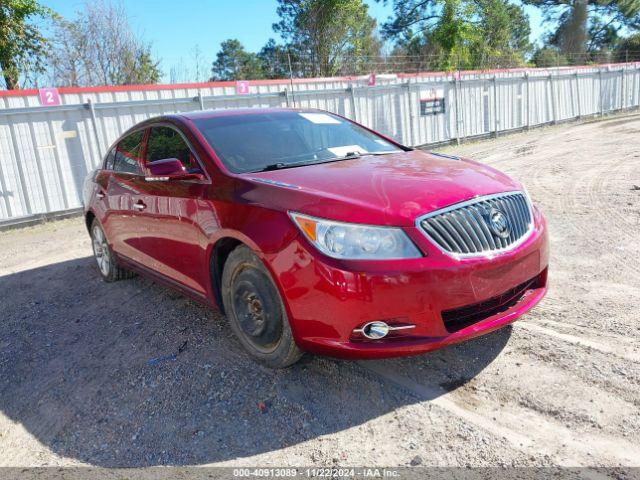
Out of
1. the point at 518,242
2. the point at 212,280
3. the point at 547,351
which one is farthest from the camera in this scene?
the point at 212,280

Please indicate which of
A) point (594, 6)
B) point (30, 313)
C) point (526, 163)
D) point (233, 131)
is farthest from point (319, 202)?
point (594, 6)

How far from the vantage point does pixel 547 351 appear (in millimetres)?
3230

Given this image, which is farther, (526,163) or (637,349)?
(526,163)

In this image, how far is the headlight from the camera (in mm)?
2602

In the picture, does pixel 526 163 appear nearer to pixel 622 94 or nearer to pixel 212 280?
A: pixel 212 280

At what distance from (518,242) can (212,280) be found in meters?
1.97

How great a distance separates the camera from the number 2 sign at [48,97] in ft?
32.6

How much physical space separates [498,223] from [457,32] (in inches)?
1200

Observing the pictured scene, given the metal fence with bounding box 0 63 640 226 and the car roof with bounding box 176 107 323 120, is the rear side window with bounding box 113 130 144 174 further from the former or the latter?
the metal fence with bounding box 0 63 640 226

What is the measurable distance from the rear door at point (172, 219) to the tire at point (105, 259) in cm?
99

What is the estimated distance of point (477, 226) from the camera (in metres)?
2.79

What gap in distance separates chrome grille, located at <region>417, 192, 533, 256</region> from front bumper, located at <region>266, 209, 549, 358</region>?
6 centimetres

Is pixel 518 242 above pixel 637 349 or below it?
above

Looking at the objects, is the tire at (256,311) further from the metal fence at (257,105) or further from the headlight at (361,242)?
the metal fence at (257,105)
